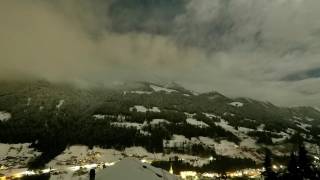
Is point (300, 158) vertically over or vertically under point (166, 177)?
over

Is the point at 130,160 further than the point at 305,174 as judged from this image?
Yes

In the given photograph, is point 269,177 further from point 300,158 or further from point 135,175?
point 135,175

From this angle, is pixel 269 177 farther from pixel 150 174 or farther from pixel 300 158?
pixel 150 174

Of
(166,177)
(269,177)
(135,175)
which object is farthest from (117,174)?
(269,177)

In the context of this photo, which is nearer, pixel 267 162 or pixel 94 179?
pixel 94 179

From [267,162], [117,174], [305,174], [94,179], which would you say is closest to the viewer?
[305,174]

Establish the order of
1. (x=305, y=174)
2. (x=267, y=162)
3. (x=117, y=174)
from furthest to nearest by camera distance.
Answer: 1. (x=267, y=162)
2. (x=117, y=174)
3. (x=305, y=174)

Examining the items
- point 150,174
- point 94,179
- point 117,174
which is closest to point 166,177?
point 150,174

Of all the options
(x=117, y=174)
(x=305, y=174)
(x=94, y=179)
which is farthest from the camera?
(x=117, y=174)

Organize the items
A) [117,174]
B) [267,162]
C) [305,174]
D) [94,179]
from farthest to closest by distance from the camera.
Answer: [267,162], [117,174], [94,179], [305,174]
